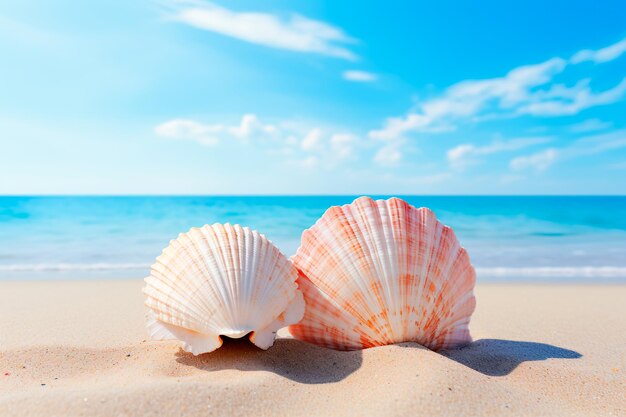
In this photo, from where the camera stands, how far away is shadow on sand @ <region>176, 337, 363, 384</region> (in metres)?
2.66

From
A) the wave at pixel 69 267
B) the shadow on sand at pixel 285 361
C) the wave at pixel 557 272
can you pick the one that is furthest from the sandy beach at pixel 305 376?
the wave at pixel 69 267

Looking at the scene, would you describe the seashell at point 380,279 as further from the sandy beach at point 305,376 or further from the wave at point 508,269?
the wave at point 508,269

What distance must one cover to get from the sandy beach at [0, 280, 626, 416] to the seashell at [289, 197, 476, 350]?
0.45 feet

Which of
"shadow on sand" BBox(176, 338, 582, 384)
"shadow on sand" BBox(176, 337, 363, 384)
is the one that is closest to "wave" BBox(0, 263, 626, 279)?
"shadow on sand" BBox(176, 338, 582, 384)

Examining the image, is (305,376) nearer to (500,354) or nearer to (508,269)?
(500,354)

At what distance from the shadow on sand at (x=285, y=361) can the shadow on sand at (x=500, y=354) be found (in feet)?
2.58

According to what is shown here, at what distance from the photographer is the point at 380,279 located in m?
2.89

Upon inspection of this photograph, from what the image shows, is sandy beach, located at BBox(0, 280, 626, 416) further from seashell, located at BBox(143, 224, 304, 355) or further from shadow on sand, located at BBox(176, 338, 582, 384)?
seashell, located at BBox(143, 224, 304, 355)

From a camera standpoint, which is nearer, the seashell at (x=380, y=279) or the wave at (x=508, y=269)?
the seashell at (x=380, y=279)

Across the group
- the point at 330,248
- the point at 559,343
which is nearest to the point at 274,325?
the point at 330,248

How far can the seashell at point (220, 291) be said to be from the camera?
2531mm

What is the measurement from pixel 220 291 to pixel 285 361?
0.66 metres

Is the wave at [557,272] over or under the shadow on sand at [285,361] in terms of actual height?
under

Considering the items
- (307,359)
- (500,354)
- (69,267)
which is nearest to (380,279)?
(307,359)
